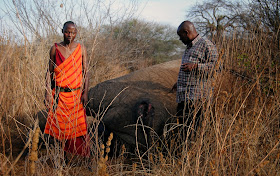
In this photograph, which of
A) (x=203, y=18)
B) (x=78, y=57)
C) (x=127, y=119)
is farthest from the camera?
(x=203, y=18)

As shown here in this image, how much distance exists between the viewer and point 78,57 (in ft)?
9.40

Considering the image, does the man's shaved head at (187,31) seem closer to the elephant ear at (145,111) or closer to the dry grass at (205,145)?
the dry grass at (205,145)

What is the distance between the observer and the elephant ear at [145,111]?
3.04m

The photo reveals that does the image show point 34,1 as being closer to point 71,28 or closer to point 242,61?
point 71,28

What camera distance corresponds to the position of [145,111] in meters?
3.11

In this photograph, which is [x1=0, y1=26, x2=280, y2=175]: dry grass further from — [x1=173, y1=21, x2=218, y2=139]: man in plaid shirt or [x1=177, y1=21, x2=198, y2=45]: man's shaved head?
[x1=177, y1=21, x2=198, y2=45]: man's shaved head

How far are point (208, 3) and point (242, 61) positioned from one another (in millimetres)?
17444

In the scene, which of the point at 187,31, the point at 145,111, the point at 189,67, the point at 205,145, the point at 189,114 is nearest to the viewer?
the point at 205,145

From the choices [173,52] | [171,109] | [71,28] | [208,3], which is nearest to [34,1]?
[71,28]

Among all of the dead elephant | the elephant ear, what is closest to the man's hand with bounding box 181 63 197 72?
the dead elephant

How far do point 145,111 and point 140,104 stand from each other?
119 millimetres

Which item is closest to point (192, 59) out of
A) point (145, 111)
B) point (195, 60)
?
point (195, 60)

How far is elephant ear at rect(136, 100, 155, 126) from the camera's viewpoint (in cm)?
304

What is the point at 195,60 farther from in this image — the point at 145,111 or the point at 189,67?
the point at 145,111
